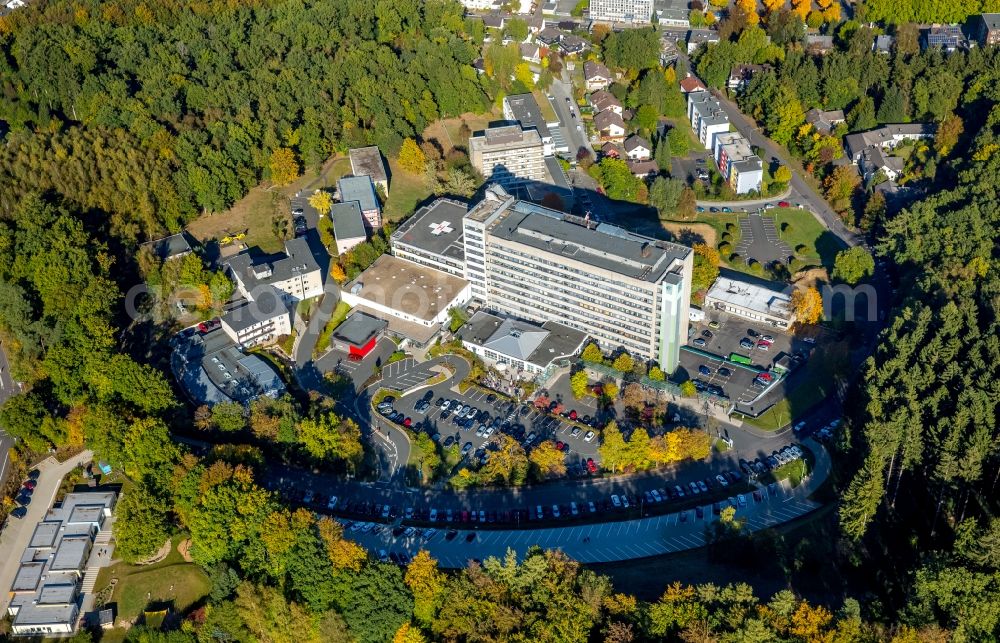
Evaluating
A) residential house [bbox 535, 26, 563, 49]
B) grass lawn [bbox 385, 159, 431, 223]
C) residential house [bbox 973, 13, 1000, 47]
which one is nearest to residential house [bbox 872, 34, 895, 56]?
residential house [bbox 973, 13, 1000, 47]

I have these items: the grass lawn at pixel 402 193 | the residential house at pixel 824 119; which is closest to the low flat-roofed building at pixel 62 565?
the grass lawn at pixel 402 193

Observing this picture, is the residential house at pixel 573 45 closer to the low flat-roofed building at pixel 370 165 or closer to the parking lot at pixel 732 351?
the low flat-roofed building at pixel 370 165

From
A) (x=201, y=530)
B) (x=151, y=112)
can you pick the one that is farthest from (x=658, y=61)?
(x=201, y=530)

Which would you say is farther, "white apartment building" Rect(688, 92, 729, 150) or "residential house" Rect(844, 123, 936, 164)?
"white apartment building" Rect(688, 92, 729, 150)

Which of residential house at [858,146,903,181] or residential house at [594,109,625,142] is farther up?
residential house at [594,109,625,142]

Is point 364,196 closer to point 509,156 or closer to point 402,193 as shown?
point 402,193

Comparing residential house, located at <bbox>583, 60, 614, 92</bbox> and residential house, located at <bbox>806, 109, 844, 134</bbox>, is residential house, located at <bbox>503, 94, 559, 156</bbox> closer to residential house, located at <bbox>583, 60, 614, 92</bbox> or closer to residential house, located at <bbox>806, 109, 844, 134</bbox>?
residential house, located at <bbox>583, 60, 614, 92</bbox>
